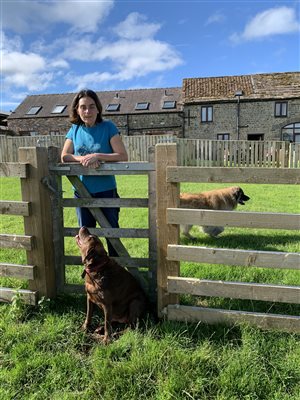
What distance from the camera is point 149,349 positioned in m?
2.63

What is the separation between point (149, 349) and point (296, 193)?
31.3ft

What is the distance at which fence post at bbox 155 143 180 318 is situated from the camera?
9.64ft

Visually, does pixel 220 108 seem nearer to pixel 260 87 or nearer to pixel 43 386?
pixel 260 87

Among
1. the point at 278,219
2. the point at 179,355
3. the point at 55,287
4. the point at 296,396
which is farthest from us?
the point at 55,287

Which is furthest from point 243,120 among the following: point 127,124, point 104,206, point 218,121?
point 104,206

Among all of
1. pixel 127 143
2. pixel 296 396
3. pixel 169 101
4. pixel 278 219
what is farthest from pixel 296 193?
pixel 169 101

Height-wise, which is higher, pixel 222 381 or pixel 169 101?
pixel 169 101

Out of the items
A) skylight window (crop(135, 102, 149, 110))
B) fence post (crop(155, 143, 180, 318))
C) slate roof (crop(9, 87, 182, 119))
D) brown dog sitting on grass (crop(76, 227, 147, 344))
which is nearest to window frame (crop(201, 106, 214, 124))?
slate roof (crop(9, 87, 182, 119))

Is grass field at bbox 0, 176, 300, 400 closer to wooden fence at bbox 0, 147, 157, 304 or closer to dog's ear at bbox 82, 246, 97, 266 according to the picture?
wooden fence at bbox 0, 147, 157, 304

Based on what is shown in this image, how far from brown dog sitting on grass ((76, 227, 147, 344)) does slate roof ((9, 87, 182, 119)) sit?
31.0 m

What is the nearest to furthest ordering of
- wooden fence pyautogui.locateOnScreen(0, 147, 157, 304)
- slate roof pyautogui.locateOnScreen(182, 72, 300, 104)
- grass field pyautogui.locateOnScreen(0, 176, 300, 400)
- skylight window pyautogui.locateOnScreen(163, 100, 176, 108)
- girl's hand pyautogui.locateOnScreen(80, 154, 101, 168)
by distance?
1. grass field pyautogui.locateOnScreen(0, 176, 300, 400)
2. girl's hand pyautogui.locateOnScreen(80, 154, 101, 168)
3. wooden fence pyautogui.locateOnScreen(0, 147, 157, 304)
4. slate roof pyautogui.locateOnScreen(182, 72, 300, 104)
5. skylight window pyautogui.locateOnScreen(163, 100, 176, 108)

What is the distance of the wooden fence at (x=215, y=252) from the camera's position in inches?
109

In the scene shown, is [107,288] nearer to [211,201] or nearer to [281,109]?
[211,201]

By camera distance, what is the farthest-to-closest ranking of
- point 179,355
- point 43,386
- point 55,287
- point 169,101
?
point 169,101 → point 55,287 → point 179,355 → point 43,386
